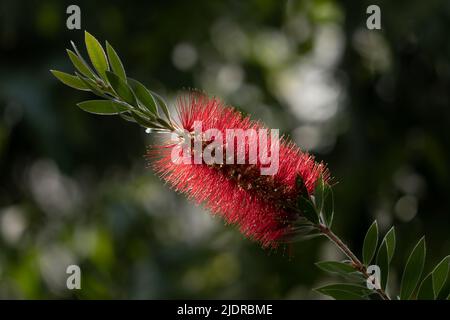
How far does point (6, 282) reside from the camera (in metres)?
3.70

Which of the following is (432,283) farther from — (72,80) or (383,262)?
(72,80)

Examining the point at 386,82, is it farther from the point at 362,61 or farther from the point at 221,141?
the point at 221,141

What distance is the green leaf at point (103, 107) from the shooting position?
106 centimetres

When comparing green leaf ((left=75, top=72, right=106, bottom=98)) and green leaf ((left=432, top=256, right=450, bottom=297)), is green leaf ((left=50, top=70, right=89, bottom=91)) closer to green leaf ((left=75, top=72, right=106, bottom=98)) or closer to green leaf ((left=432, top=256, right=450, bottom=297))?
green leaf ((left=75, top=72, right=106, bottom=98))

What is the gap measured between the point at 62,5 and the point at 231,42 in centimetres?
106

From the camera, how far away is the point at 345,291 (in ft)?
3.74

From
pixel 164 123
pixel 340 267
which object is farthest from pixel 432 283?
pixel 164 123

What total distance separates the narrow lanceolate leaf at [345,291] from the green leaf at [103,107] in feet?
1.14

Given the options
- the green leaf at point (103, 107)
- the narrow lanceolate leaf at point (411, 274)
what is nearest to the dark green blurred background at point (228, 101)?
the narrow lanceolate leaf at point (411, 274)

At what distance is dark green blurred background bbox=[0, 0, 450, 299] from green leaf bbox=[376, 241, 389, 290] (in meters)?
2.24

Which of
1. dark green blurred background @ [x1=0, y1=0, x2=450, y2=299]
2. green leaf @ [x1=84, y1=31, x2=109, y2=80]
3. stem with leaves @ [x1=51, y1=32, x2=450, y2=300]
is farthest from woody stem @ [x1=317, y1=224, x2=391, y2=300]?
dark green blurred background @ [x1=0, y1=0, x2=450, y2=299]

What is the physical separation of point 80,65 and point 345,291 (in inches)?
17.6

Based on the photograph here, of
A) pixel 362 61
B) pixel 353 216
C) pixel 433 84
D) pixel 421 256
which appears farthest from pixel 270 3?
pixel 421 256

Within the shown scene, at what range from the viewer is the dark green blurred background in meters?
3.66
